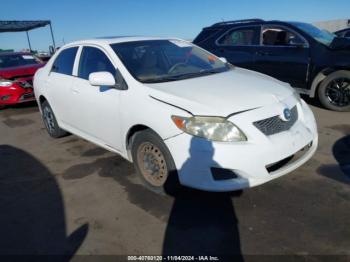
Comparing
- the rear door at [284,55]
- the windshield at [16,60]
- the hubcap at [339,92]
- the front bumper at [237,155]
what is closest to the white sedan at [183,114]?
the front bumper at [237,155]

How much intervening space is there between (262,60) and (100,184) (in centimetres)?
459

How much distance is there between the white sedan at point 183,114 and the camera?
9.21ft

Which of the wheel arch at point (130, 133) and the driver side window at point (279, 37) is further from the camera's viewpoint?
the driver side window at point (279, 37)

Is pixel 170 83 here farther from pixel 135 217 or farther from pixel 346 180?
pixel 346 180

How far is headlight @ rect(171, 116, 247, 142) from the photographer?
2.79m

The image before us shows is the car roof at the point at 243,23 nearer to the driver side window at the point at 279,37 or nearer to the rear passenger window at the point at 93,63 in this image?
the driver side window at the point at 279,37

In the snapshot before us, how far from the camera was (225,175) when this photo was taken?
2.88 meters

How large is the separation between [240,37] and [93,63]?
13.7ft

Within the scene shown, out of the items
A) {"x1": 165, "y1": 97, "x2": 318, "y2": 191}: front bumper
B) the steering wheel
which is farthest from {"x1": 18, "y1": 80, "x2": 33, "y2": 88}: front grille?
{"x1": 165, "y1": 97, "x2": 318, "y2": 191}: front bumper

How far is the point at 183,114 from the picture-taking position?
9.50ft

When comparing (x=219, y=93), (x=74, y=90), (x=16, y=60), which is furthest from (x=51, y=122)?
(x=16, y=60)

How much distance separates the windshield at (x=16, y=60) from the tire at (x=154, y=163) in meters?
7.06

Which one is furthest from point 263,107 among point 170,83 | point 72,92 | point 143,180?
point 72,92

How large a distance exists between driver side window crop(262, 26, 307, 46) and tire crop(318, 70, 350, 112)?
2.89 feet
